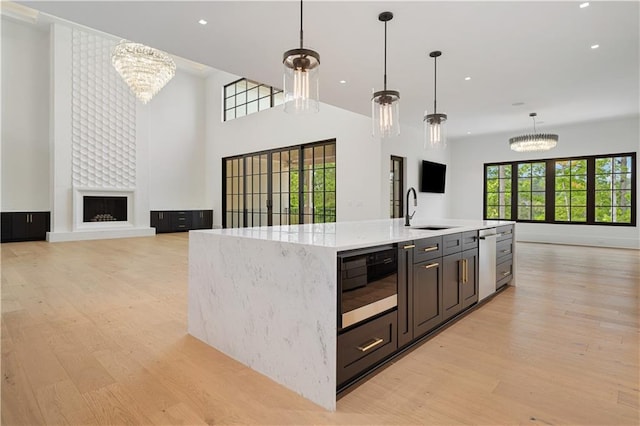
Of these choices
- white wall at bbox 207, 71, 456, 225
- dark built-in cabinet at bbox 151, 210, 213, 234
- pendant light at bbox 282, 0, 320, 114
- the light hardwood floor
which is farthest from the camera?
dark built-in cabinet at bbox 151, 210, 213, 234

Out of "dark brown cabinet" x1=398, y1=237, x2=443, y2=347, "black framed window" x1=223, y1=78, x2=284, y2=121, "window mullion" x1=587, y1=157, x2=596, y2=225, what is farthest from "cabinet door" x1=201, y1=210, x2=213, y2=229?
"window mullion" x1=587, y1=157, x2=596, y2=225

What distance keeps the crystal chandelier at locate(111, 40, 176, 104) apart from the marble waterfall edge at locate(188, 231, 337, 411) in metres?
5.84

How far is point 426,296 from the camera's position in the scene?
8.23 feet

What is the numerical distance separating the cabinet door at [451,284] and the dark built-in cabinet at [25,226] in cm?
952

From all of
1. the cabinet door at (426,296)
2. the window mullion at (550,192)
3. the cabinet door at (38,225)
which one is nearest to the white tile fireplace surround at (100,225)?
the cabinet door at (38,225)

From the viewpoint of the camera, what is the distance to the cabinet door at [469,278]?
119 inches

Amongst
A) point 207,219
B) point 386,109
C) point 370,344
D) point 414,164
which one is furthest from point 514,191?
point 207,219

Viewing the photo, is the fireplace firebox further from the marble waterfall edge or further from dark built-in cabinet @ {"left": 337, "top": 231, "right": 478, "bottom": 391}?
dark built-in cabinet @ {"left": 337, "top": 231, "right": 478, "bottom": 391}

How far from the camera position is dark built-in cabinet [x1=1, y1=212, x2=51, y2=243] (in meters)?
7.83

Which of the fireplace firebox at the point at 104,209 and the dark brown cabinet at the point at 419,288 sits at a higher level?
the fireplace firebox at the point at 104,209

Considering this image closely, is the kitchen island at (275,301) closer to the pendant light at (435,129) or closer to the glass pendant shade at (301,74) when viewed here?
the glass pendant shade at (301,74)

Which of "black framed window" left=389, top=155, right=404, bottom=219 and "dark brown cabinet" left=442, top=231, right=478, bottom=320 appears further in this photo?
"black framed window" left=389, top=155, right=404, bottom=219

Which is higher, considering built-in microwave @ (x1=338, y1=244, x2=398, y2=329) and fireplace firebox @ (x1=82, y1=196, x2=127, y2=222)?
fireplace firebox @ (x1=82, y1=196, x2=127, y2=222)

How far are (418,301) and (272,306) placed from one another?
107 cm
